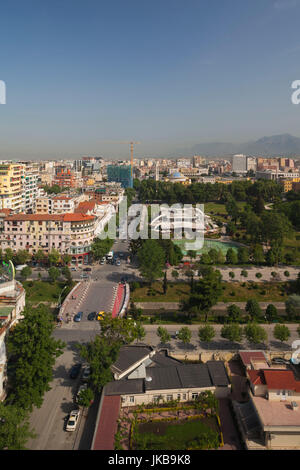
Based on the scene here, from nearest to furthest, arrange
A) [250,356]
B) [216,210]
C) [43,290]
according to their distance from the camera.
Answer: [250,356] < [43,290] < [216,210]

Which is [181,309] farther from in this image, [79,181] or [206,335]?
[79,181]

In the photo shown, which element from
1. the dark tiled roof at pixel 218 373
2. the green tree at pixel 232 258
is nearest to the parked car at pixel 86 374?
the dark tiled roof at pixel 218 373

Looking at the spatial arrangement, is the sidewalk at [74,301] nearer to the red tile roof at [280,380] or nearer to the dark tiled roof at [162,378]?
the dark tiled roof at [162,378]

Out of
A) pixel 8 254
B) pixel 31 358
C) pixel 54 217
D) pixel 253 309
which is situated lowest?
pixel 253 309

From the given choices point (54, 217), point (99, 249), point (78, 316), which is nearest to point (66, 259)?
point (99, 249)

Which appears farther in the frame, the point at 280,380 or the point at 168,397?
the point at 168,397

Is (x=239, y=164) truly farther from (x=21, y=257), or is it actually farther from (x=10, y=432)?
(x=10, y=432)

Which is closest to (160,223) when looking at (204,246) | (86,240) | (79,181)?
(204,246)
